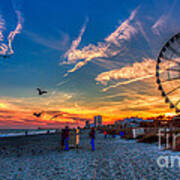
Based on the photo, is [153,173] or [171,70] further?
[171,70]

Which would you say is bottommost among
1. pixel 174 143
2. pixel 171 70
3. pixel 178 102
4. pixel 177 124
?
pixel 174 143

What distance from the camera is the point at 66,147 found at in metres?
18.8

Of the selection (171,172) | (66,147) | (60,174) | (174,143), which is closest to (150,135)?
(174,143)

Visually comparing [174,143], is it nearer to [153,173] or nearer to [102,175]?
[153,173]

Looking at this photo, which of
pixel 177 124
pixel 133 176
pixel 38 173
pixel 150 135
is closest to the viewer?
pixel 133 176

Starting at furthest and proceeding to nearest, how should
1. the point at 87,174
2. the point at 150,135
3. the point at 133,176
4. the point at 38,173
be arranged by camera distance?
the point at 150,135, the point at 38,173, the point at 87,174, the point at 133,176

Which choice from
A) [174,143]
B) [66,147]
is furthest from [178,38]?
[66,147]

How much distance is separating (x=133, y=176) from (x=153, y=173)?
1118 millimetres

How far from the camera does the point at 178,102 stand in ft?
79.5

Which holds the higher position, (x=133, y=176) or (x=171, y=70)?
(x=171, y=70)

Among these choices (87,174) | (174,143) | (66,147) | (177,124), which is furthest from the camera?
(177,124)

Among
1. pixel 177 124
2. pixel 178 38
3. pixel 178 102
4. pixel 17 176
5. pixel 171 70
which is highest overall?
pixel 178 38

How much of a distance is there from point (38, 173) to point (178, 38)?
80.6 feet

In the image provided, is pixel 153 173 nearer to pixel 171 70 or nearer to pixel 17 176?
pixel 17 176
